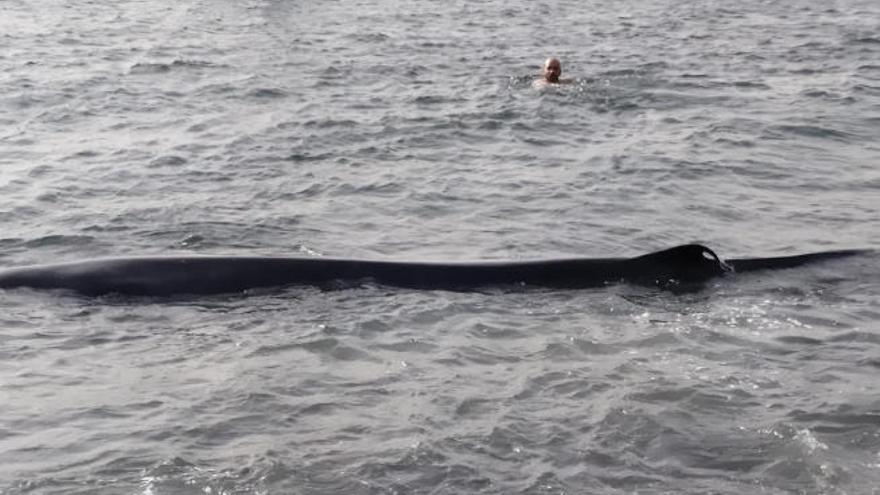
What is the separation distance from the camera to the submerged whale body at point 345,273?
11055 millimetres

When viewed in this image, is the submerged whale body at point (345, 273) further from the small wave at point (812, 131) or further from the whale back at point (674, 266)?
the small wave at point (812, 131)

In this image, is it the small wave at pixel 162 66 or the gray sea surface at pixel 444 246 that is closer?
the gray sea surface at pixel 444 246

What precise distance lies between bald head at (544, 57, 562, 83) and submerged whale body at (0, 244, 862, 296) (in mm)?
9149

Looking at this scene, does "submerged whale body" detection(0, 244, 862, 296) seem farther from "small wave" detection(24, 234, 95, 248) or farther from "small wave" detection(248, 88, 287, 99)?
"small wave" detection(248, 88, 287, 99)

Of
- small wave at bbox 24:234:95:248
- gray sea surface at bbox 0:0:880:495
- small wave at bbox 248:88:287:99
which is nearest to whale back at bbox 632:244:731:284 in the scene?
gray sea surface at bbox 0:0:880:495

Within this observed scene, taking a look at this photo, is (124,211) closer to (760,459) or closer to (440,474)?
(440,474)

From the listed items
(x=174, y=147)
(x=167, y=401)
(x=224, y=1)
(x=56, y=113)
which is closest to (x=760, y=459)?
(x=167, y=401)

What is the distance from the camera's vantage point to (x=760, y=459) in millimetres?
7781

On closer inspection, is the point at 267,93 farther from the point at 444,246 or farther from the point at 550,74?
the point at 444,246

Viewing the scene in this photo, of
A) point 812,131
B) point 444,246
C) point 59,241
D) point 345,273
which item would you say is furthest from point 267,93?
point 345,273

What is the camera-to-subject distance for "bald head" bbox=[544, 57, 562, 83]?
2008 cm

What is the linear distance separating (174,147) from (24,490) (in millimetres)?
9868

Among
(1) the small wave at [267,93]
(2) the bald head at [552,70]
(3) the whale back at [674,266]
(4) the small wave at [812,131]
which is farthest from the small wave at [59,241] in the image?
(4) the small wave at [812,131]

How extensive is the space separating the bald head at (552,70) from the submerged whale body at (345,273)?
915cm
